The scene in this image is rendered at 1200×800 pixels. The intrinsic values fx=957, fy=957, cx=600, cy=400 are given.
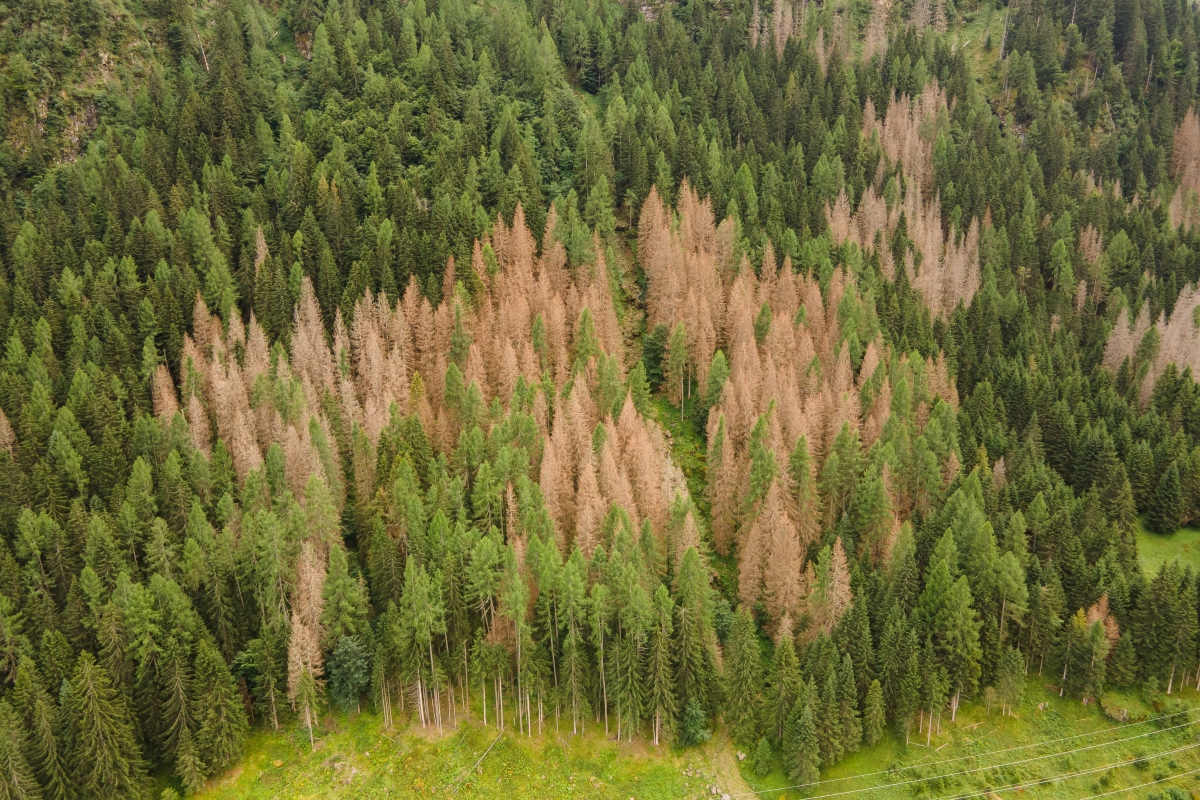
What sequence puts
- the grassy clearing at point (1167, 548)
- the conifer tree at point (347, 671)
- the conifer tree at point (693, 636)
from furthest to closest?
1. the grassy clearing at point (1167, 548)
2. the conifer tree at point (693, 636)
3. the conifer tree at point (347, 671)

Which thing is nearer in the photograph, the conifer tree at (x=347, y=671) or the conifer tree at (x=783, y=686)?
the conifer tree at (x=783, y=686)

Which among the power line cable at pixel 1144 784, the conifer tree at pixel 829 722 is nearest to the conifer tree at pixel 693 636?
the conifer tree at pixel 829 722

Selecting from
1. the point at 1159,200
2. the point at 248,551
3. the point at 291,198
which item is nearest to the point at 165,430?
the point at 248,551

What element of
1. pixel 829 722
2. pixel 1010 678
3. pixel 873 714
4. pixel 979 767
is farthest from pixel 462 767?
pixel 1010 678

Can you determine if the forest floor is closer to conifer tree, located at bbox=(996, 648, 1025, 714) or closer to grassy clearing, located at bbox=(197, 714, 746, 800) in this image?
grassy clearing, located at bbox=(197, 714, 746, 800)

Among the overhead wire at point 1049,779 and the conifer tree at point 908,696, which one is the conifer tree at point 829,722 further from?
the conifer tree at point 908,696
